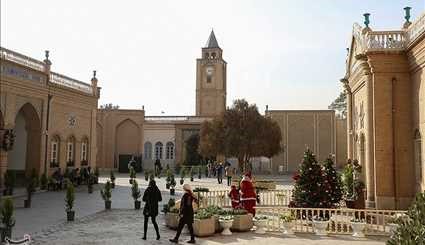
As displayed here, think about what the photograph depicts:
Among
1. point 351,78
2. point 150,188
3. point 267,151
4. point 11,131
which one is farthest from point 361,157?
point 267,151

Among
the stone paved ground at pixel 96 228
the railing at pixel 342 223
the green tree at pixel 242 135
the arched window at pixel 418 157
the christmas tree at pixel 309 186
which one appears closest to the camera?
the stone paved ground at pixel 96 228

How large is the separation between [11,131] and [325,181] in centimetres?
1523

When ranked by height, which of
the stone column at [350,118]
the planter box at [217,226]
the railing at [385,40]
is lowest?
the planter box at [217,226]

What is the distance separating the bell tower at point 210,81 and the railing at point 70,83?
32508 millimetres

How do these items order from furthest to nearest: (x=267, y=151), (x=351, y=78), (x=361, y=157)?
(x=267, y=151)
(x=351, y=78)
(x=361, y=157)

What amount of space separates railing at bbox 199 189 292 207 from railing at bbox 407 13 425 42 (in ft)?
26.3

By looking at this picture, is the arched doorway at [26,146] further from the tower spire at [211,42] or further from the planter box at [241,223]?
the tower spire at [211,42]

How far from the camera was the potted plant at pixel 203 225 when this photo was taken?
38.3ft

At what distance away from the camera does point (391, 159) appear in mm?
14750

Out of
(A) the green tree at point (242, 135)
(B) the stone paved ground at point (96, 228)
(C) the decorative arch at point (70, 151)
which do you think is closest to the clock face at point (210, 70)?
(A) the green tree at point (242, 135)

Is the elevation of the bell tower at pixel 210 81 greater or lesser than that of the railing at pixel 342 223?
greater

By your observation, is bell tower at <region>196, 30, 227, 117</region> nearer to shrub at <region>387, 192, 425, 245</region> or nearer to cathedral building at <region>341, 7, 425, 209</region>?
cathedral building at <region>341, 7, 425, 209</region>

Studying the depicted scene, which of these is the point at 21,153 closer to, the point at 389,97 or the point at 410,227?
the point at 389,97

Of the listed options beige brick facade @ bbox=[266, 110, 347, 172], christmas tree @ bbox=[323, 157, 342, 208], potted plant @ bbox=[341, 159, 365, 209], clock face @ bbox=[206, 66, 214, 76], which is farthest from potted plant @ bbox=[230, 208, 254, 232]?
clock face @ bbox=[206, 66, 214, 76]
